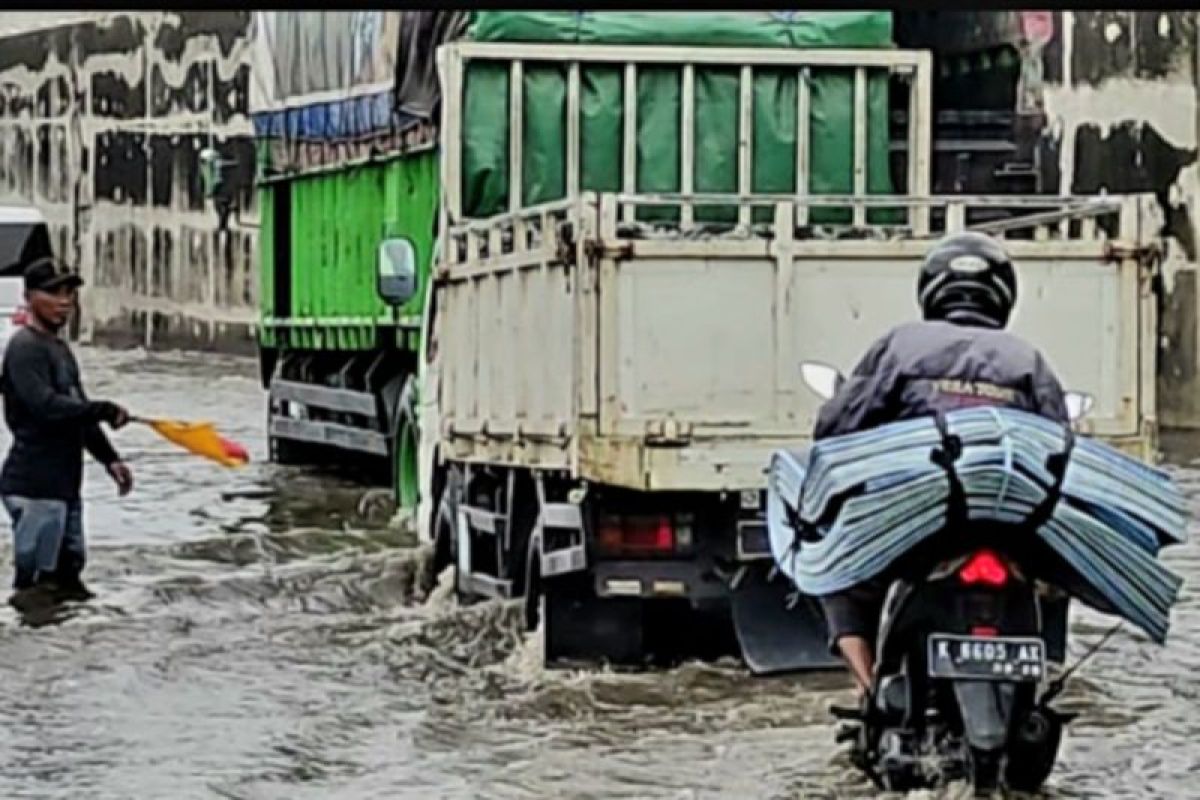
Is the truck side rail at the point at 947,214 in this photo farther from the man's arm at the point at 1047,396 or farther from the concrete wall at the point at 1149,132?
the concrete wall at the point at 1149,132

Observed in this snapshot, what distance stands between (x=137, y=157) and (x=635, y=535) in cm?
3262

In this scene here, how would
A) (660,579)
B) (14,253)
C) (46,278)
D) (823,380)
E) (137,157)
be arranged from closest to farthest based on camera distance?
(823,380) < (660,579) < (46,278) < (14,253) < (137,157)

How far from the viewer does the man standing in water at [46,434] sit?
12.9 meters

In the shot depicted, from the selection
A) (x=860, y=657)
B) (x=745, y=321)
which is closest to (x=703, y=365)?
(x=745, y=321)

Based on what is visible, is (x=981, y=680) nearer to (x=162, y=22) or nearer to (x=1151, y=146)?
(x=1151, y=146)

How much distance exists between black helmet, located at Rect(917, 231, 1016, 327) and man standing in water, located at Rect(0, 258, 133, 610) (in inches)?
230

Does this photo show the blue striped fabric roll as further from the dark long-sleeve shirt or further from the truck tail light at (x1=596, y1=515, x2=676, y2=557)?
the dark long-sleeve shirt

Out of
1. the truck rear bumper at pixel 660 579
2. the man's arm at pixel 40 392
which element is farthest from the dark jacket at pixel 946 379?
the man's arm at pixel 40 392

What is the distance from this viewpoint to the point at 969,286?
25.8 ft

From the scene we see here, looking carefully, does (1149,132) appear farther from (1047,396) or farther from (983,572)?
(983,572)

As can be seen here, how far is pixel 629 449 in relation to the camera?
9773mm

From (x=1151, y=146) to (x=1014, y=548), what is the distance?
19943mm

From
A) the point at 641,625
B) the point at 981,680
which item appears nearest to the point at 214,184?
the point at 641,625

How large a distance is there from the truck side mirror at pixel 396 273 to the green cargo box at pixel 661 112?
1.63m
